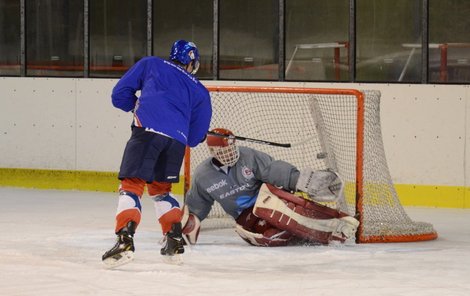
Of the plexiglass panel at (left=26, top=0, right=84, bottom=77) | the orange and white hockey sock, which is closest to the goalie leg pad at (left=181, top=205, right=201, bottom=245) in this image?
the orange and white hockey sock

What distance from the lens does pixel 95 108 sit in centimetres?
1080

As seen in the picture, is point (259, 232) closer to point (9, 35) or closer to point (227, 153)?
point (227, 153)

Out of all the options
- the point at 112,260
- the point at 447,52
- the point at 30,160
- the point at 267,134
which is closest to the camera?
the point at 112,260

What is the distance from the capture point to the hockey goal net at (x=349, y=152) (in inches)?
301

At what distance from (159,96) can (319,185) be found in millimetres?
1389

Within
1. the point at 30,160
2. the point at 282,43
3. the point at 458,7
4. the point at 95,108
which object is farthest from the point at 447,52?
the point at 30,160

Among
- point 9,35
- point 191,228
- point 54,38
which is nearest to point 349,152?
point 191,228

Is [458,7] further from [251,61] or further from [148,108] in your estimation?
[148,108]

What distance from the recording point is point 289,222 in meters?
7.18

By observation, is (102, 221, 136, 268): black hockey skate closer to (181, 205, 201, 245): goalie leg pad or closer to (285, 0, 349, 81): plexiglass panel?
(181, 205, 201, 245): goalie leg pad

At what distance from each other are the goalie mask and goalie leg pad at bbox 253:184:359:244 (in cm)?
26

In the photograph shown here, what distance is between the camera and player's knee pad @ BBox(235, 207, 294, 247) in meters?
7.20

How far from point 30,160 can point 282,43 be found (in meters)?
2.42

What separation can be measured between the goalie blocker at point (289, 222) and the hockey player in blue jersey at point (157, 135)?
839 millimetres
